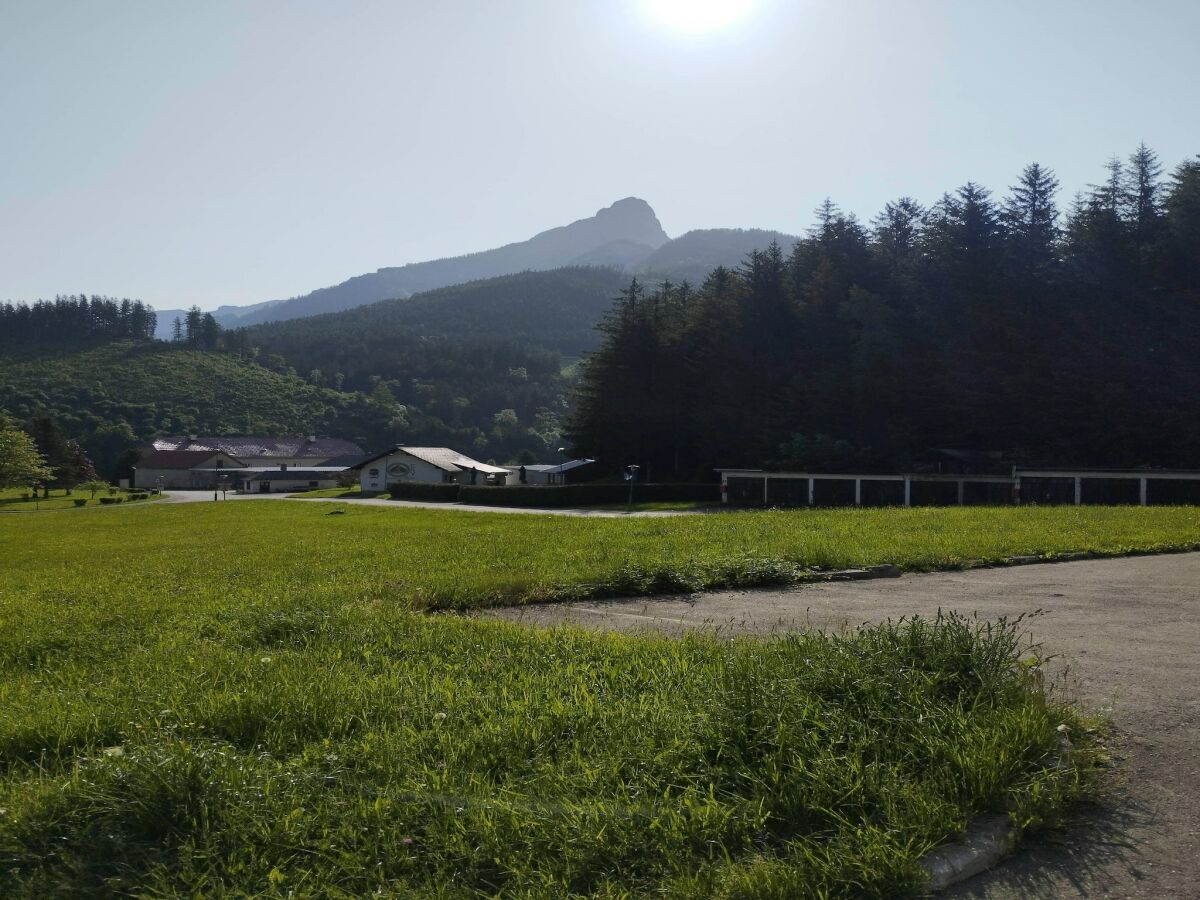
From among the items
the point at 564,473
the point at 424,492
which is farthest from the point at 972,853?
the point at 564,473

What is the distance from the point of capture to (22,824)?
3479 millimetres

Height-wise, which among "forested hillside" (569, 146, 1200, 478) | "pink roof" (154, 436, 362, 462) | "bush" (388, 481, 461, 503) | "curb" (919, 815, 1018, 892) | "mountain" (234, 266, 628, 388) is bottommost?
"bush" (388, 481, 461, 503)

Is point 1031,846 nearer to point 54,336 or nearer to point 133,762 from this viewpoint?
point 133,762

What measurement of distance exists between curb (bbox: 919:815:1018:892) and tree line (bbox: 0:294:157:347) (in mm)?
176400

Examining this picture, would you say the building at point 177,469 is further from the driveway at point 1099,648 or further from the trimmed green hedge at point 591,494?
the driveway at point 1099,648

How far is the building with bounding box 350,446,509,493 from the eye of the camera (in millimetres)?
78250

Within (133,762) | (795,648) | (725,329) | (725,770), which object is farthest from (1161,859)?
(725,329)

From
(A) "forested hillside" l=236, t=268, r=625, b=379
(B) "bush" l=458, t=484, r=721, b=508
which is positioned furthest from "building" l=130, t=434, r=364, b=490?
(B) "bush" l=458, t=484, r=721, b=508

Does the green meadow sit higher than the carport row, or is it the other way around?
the green meadow

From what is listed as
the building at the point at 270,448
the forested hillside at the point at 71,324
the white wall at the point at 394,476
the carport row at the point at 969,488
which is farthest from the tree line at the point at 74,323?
the carport row at the point at 969,488

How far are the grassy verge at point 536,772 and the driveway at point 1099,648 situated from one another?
243mm

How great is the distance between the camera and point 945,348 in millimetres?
50531

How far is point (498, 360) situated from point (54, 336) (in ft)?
262

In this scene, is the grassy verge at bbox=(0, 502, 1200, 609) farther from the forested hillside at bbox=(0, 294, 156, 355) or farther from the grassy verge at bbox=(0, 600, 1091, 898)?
the forested hillside at bbox=(0, 294, 156, 355)
